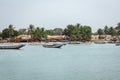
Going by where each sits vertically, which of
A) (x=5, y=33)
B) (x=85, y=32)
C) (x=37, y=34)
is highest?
(x=5, y=33)

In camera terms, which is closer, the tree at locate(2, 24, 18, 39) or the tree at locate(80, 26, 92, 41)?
the tree at locate(2, 24, 18, 39)

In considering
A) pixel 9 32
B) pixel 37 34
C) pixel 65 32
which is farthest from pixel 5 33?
pixel 65 32

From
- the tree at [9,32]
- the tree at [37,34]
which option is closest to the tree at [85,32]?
the tree at [37,34]

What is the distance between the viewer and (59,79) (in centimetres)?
3509

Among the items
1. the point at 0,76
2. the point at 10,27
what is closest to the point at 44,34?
the point at 10,27

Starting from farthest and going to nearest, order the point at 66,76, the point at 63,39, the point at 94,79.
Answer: the point at 63,39, the point at 66,76, the point at 94,79

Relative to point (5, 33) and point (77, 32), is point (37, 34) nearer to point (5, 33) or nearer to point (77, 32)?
point (5, 33)

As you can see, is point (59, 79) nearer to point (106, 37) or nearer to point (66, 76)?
point (66, 76)

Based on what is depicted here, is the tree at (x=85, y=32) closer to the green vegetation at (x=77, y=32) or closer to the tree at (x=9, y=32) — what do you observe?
the green vegetation at (x=77, y=32)

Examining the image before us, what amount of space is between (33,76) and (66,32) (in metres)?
130

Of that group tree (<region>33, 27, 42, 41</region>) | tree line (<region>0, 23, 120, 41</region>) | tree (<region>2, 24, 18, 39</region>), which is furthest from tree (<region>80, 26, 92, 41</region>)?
tree (<region>2, 24, 18, 39</region>)

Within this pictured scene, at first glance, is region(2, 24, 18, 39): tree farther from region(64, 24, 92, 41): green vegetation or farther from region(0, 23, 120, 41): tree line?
region(64, 24, 92, 41): green vegetation

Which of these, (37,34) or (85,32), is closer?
(37,34)

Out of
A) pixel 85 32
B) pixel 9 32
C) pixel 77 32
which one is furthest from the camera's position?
pixel 85 32
